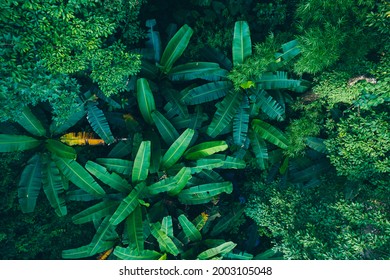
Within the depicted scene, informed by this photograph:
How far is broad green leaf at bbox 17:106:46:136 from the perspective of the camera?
5449 mm

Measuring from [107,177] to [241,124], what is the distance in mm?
2484

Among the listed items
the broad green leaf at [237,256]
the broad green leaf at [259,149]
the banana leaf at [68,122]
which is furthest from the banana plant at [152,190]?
the banana leaf at [68,122]

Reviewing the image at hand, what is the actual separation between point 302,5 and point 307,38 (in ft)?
1.95

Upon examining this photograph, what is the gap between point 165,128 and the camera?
6016 mm

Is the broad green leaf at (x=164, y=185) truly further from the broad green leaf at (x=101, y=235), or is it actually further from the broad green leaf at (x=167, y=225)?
the broad green leaf at (x=101, y=235)

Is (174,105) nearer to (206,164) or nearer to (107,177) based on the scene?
(206,164)

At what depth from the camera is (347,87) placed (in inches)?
202

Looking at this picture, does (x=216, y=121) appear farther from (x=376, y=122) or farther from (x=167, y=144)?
(x=376, y=122)

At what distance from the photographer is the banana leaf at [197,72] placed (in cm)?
607

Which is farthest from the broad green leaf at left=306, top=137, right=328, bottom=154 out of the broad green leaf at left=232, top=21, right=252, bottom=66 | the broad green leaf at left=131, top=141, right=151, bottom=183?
the broad green leaf at left=131, top=141, right=151, bottom=183

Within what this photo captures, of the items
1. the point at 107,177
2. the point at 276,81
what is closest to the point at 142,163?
the point at 107,177

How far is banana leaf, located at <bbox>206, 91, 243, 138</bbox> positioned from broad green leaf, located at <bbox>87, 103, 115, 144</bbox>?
5.54ft

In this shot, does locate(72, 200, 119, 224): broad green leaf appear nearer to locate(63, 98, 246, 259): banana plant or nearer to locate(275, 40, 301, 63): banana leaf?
locate(63, 98, 246, 259): banana plant

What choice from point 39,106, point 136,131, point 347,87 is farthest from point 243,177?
point 39,106
